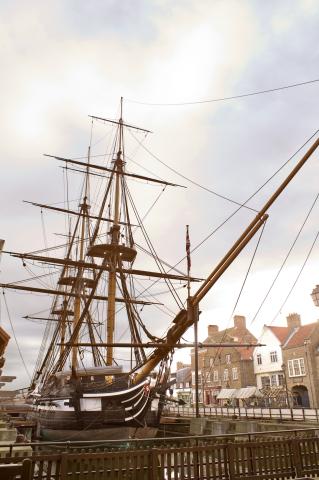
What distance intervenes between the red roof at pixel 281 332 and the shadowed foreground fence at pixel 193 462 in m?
38.6

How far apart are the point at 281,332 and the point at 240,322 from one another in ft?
36.0

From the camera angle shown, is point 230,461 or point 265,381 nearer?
point 230,461

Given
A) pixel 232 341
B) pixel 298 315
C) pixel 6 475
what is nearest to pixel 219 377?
pixel 232 341

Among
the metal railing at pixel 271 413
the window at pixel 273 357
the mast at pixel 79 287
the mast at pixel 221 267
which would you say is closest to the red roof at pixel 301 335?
the window at pixel 273 357

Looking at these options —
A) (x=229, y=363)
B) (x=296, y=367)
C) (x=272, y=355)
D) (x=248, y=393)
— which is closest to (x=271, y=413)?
(x=296, y=367)

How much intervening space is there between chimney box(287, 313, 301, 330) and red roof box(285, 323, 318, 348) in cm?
160

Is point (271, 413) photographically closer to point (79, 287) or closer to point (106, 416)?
point (106, 416)

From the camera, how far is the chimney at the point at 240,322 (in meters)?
58.0

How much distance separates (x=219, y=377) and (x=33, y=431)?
29.8 metres

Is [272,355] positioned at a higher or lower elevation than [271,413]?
higher

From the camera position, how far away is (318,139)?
12359 mm

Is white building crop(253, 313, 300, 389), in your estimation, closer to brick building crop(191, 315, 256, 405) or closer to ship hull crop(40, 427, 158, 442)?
brick building crop(191, 315, 256, 405)

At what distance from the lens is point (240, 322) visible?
5862cm

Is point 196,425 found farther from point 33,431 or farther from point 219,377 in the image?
point 219,377
